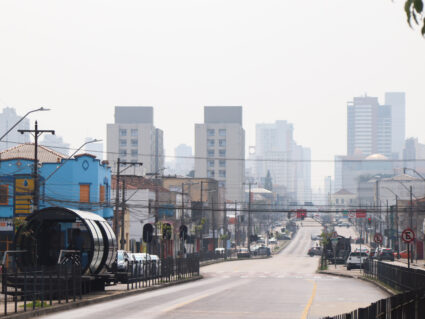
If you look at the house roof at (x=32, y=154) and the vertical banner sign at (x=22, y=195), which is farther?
the house roof at (x=32, y=154)

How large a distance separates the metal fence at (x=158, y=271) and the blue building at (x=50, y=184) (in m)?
12.8

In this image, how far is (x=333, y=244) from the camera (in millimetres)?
108938

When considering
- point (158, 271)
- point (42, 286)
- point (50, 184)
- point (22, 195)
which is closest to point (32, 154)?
point (50, 184)

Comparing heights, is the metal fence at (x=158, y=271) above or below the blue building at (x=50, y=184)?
below

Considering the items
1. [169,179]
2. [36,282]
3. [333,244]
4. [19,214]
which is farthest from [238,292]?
[169,179]

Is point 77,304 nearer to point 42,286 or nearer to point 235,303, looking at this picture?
point 42,286

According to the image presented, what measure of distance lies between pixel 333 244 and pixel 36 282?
83.6 meters

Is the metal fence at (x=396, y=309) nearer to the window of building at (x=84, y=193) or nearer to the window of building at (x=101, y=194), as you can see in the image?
the window of building at (x=84, y=193)

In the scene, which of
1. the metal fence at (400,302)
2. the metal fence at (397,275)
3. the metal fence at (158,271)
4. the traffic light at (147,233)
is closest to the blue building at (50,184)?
the metal fence at (158,271)

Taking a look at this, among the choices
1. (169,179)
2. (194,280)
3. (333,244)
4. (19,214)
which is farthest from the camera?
(169,179)

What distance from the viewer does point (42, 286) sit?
27.5 metres

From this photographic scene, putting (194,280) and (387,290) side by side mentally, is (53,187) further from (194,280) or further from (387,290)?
(387,290)

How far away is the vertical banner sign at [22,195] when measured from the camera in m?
69.5

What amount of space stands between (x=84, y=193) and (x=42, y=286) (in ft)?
159
